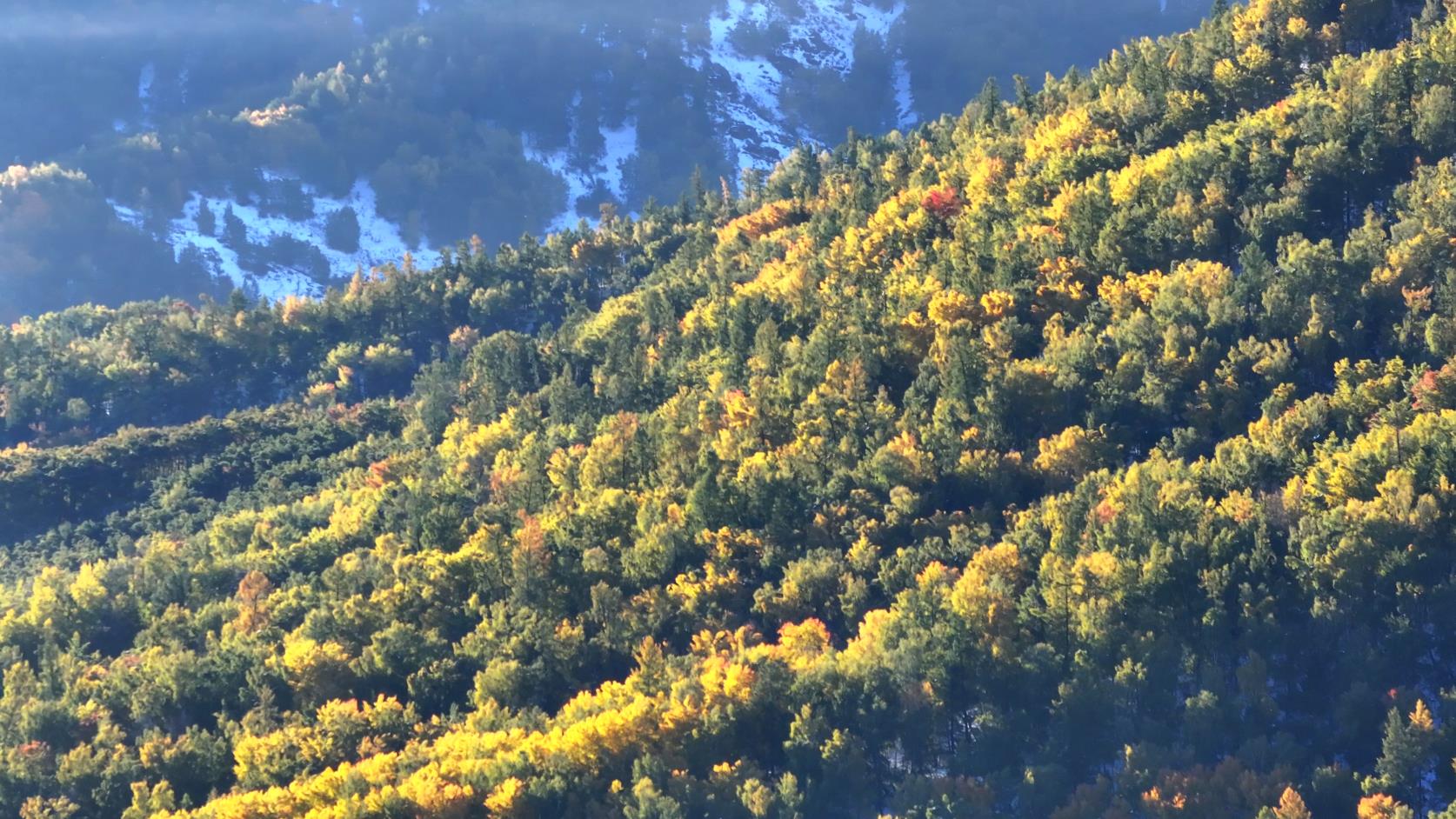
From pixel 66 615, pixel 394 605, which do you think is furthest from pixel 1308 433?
pixel 66 615

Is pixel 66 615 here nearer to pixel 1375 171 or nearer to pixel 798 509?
pixel 798 509

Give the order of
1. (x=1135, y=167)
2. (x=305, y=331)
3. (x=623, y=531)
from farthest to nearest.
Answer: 1. (x=305, y=331)
2. (x=1135, y=167)
3. (x=623, y=531)

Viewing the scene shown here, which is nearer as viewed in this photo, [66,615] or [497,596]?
[497,596]

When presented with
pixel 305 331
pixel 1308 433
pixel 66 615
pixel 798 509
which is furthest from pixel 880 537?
pixel 305 331

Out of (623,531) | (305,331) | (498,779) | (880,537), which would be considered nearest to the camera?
(498,779)

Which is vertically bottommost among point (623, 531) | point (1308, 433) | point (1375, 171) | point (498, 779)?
point (498, 779)

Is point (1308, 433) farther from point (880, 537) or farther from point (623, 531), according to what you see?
point (623, 531)

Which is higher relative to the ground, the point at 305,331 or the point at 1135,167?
the point at 305,331
